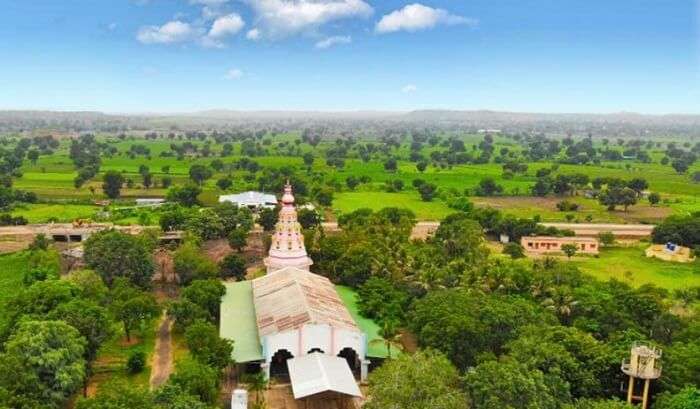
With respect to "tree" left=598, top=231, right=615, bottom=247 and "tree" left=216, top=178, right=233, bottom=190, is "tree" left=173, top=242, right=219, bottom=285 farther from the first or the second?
"tree" left=216, top=178, right=233, bottom=190

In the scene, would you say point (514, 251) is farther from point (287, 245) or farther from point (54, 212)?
point (54, 212)

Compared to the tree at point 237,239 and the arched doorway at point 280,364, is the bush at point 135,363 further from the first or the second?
the tree at point 237,239

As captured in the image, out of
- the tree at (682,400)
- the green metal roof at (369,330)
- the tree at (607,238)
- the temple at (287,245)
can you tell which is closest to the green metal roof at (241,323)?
the temple at (287,245)

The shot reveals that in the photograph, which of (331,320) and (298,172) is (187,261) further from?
(298,172)

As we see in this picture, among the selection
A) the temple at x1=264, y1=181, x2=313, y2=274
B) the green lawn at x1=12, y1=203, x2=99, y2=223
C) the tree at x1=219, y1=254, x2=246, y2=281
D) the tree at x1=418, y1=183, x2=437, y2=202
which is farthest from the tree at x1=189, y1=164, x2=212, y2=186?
the temple at x1=264, y1=181, x2=313, y2=274

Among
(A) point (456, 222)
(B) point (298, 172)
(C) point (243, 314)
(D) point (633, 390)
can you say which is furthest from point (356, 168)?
(D) point (633, 390)

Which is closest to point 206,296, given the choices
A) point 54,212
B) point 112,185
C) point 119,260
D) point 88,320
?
point 88,320
